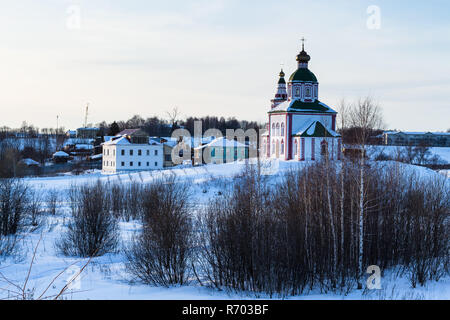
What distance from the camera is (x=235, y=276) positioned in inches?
543

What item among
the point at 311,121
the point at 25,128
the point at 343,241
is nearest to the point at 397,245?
the point at 343,241

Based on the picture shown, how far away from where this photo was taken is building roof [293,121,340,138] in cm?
4328

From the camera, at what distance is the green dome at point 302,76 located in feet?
150

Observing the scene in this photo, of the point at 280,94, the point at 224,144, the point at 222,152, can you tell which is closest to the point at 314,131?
the point at 280,94

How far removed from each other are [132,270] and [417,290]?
8.25 meters

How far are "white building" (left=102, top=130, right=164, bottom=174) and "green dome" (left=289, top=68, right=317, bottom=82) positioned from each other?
20.1 metres

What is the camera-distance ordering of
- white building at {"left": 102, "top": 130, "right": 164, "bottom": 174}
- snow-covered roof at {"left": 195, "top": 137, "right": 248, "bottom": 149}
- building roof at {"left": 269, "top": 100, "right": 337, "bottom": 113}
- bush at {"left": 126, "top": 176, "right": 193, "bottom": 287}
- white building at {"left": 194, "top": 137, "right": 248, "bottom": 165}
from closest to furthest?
bush at {"left": 126, "top": 176, "right": 193, "bottom": 287}
building roof at {"left": 269, "top": 100, "right": 337, "bottom": 113}
white building at {"left": 102, "top": 130, "right": 164, "bottom": 174}
white building at {"left": 194, "top": 137, "right": 248, "bottom": 165}
snow-covered roof at {"left": 195, "top": 137, "right": 248, "bottom": 149}

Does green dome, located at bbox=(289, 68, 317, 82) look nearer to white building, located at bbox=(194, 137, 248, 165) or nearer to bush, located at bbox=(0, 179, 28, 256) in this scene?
white building, located at bbox=(194, 137, 248, 165)

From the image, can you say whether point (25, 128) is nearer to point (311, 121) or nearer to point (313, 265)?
point (311, 121)

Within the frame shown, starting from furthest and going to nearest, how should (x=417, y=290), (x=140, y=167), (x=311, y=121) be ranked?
1. (x=140, y=167)
2. (x=311, y=121)
3. (x=417, y=290)

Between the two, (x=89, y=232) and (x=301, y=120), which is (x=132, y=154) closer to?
(x=301, y=120)

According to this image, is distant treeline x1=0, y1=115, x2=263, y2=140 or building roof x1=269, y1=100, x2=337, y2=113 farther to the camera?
distant treeline x1=0, y1=115, x2=263, y2=140

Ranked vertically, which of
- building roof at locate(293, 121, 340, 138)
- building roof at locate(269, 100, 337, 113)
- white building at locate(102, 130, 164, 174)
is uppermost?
building roof at locate(269, 100, 337, 113)

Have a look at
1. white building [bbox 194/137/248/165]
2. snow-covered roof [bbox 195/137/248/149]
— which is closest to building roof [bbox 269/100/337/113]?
white building [bbox 194/137/248/165]
